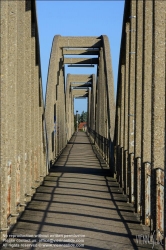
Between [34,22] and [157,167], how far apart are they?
890 centimetres

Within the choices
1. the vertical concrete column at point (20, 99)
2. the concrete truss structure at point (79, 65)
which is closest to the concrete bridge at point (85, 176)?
the vertical concrete column at point (20, 99)

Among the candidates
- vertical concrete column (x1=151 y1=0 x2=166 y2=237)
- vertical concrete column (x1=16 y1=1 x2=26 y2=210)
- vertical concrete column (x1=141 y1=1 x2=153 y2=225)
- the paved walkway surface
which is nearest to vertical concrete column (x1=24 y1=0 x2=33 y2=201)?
the paved walkway surface

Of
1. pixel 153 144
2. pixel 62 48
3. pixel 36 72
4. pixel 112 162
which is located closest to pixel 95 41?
pixel 62 48

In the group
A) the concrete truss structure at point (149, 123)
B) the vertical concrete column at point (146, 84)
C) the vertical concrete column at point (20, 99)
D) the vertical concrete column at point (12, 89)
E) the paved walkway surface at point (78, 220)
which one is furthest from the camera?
the vertical concrete column at point (20, 99)

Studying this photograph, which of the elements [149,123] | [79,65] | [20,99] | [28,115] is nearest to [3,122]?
[149,123]

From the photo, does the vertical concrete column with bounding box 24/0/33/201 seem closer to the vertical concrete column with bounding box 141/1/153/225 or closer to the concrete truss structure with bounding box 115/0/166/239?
the concrete truss structure with bounding box 115/0/166/239

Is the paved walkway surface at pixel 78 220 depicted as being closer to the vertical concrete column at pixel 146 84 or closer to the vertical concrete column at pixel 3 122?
the vertical concrete column at pixel 3 122

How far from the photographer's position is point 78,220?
35.2 ft

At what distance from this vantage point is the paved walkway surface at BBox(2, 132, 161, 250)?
8.81 m

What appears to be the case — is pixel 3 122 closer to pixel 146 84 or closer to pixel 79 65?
pixel 146 84

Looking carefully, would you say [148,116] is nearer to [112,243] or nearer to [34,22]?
[112,243]

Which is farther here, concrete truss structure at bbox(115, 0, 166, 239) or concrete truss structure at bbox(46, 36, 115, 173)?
concrete truss structure at bbox(46, 36, 115, 173)

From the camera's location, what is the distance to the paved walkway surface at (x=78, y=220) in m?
8.81

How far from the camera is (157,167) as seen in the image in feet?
31.2
